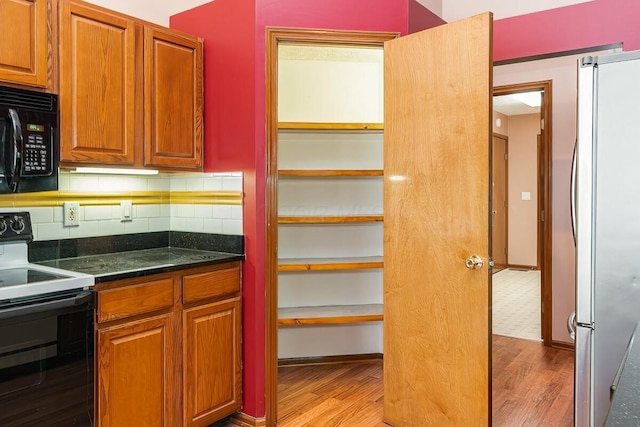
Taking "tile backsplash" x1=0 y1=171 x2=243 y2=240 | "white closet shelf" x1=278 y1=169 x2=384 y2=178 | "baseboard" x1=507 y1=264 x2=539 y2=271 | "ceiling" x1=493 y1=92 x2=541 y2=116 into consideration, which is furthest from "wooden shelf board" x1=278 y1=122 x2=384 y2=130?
"baseboard" x1=507 y1=264 x2=539 y2=271

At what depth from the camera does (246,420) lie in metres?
2.46

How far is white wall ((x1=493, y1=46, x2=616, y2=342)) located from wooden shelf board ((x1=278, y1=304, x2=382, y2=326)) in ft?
5.19

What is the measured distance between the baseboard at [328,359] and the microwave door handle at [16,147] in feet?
6.89

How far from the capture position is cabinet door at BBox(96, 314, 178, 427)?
74.4 inches

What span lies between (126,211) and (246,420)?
53.1 inches

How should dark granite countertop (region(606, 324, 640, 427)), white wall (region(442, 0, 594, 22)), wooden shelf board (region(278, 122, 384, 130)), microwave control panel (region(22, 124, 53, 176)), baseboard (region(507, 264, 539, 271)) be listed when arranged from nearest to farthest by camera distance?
dark granite countertop (region(606, 324, 640, 427)) < microwave control panel (region(22, 124, 53, 176)) < white wall (region(442, 0, 594, 22)) < wooden shelf board (region(278, 122, 384, 130)) < baseboard (region(507, 264, 539, 271))

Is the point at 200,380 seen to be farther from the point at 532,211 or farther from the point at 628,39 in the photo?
the point at 532,211

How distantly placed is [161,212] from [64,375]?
1.25 meters

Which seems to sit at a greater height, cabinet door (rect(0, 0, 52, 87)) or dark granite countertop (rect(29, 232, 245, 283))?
cabinet door (rect(0, 0, 52, 87))

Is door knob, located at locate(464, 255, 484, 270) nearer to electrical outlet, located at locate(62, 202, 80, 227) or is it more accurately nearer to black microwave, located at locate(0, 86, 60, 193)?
black microwave, located at locate(0, 86, 60, 193)

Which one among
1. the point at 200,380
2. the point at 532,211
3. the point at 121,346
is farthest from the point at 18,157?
the point at 532,211

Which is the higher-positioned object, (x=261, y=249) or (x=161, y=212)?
(x=161, y=212)

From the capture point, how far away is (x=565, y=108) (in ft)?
11.9

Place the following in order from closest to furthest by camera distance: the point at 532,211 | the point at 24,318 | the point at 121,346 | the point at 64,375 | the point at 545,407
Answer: the point at 24,318 → the point at 64,375 → the point at 121,346 → the point at 545,407 → the point at 532,211
